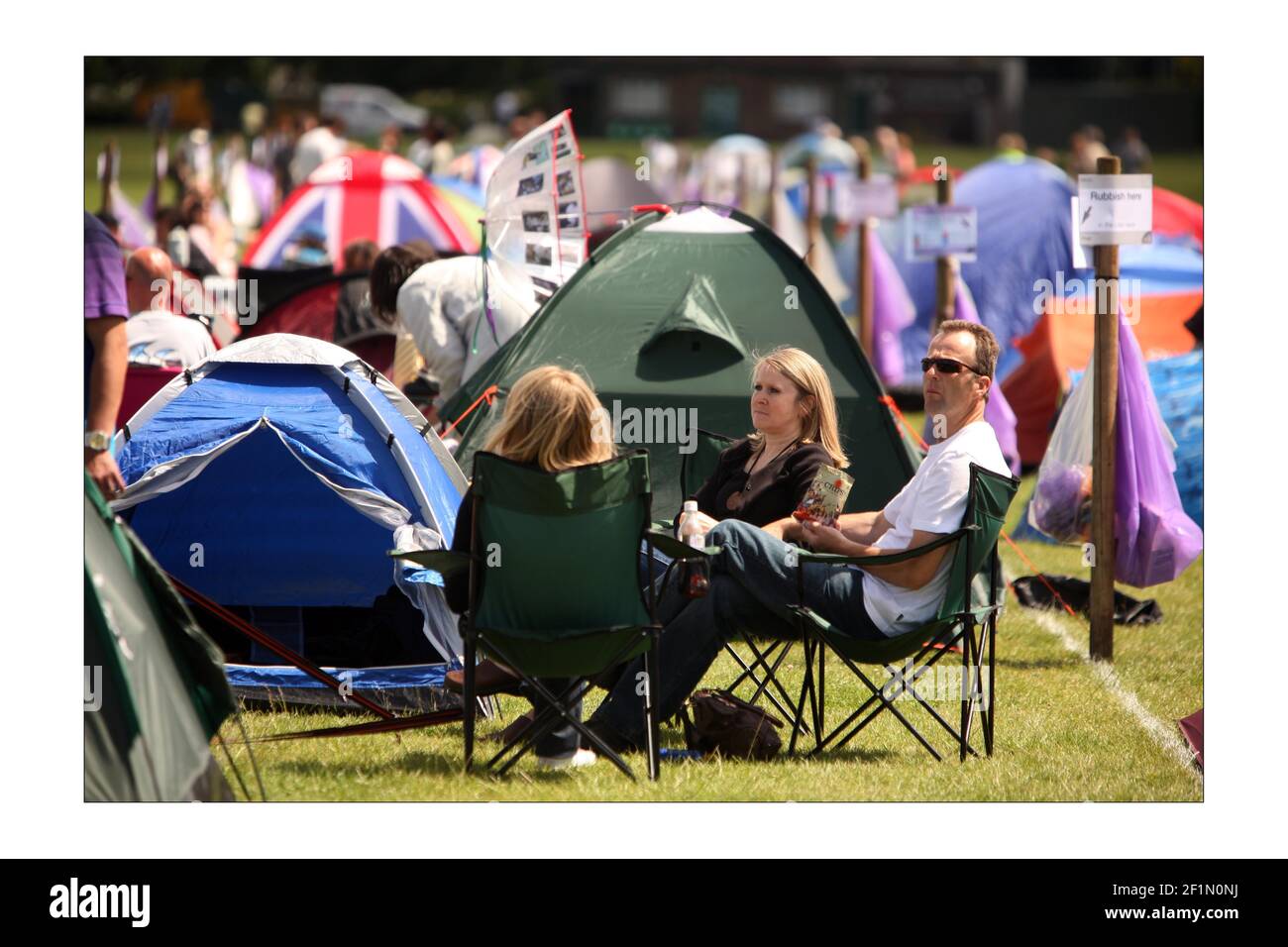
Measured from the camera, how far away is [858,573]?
471 cm

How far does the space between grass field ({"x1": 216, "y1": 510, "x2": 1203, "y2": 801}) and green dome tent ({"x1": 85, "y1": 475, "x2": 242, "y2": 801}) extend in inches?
20.6

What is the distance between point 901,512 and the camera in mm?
4730

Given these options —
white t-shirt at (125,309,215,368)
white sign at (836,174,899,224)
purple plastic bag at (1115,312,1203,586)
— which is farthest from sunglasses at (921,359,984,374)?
white sign at (836,174,899,224)

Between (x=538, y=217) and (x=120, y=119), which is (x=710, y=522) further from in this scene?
(x=120, y=119)

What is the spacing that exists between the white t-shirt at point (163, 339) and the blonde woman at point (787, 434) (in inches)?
118

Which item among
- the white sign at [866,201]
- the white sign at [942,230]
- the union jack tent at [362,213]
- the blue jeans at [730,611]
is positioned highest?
the union jack tent at [362,213]

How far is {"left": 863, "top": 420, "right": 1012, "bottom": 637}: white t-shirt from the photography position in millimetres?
4574

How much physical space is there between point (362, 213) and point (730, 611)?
32.7 ft

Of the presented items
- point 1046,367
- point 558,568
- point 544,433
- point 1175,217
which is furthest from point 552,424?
point 1175,217

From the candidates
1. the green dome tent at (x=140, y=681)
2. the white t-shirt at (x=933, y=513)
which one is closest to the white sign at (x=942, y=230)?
the white t-shirt at (x=933, y=513)

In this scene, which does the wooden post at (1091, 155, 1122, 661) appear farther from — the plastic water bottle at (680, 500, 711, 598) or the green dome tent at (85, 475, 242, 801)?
the green dome tent at (85, 475, 242, 801)

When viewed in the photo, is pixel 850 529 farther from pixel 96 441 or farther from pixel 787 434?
pixel 96 441

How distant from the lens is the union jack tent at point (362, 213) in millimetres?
13812

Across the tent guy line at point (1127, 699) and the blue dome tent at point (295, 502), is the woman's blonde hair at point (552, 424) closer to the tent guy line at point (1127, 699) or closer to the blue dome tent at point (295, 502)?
the blue dome tent at point (295, 502)
